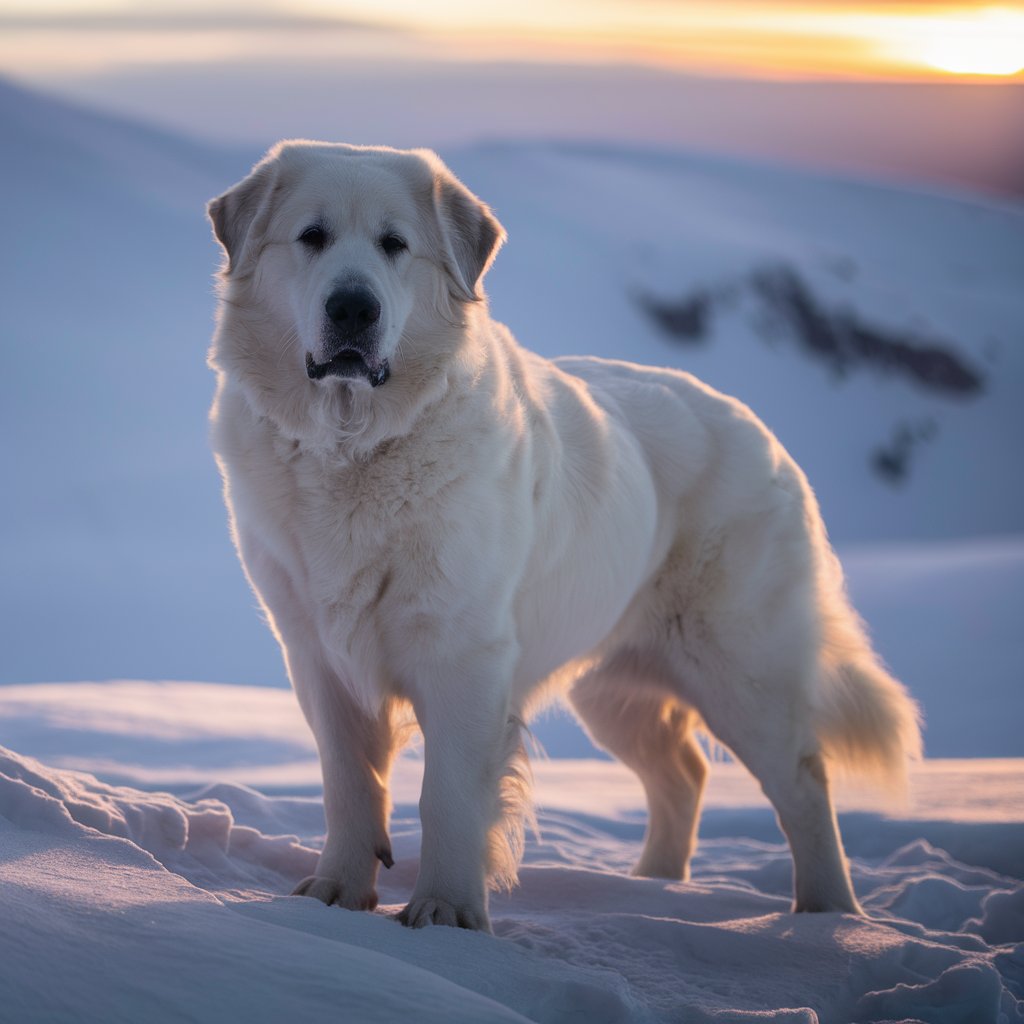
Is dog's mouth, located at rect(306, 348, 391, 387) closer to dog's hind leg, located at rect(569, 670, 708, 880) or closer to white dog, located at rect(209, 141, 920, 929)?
white dog, located at rect(209, 141, 920, 929)

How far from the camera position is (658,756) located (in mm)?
4449

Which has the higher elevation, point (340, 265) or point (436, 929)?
point (340, 265)

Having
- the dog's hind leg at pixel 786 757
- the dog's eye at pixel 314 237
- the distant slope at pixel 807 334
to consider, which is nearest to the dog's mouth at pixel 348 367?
Answer: the dog's eye at pixel 314 237

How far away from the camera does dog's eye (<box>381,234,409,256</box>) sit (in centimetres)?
315

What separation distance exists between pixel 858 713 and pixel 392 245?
2224 mm

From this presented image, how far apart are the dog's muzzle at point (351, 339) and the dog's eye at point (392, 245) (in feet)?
0.81

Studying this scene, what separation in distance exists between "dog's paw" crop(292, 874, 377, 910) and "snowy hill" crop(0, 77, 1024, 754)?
6.81 m

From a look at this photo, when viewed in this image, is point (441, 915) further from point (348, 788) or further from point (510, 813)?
point (348, 788)

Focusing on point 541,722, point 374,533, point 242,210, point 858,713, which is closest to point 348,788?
point 374,533

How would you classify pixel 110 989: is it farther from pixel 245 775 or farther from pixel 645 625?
pixel 245 775

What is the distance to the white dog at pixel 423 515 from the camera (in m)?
2.99

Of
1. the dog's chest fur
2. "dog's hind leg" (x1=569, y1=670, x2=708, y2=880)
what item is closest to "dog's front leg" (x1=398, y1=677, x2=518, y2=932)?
the dog's chest fur

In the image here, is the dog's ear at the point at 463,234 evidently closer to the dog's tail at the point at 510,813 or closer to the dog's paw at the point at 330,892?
the dog's tail at the point at 510,813

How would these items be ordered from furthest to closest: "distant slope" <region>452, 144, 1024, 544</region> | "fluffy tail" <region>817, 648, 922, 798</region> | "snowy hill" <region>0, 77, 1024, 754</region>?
"distant slope" <region>452, 144, 1024, 544</region> → "snowy hill" <region>0, 77, 1024, 754</region> → "fluffy tail" <region>817, 648, 922, 798</region>
